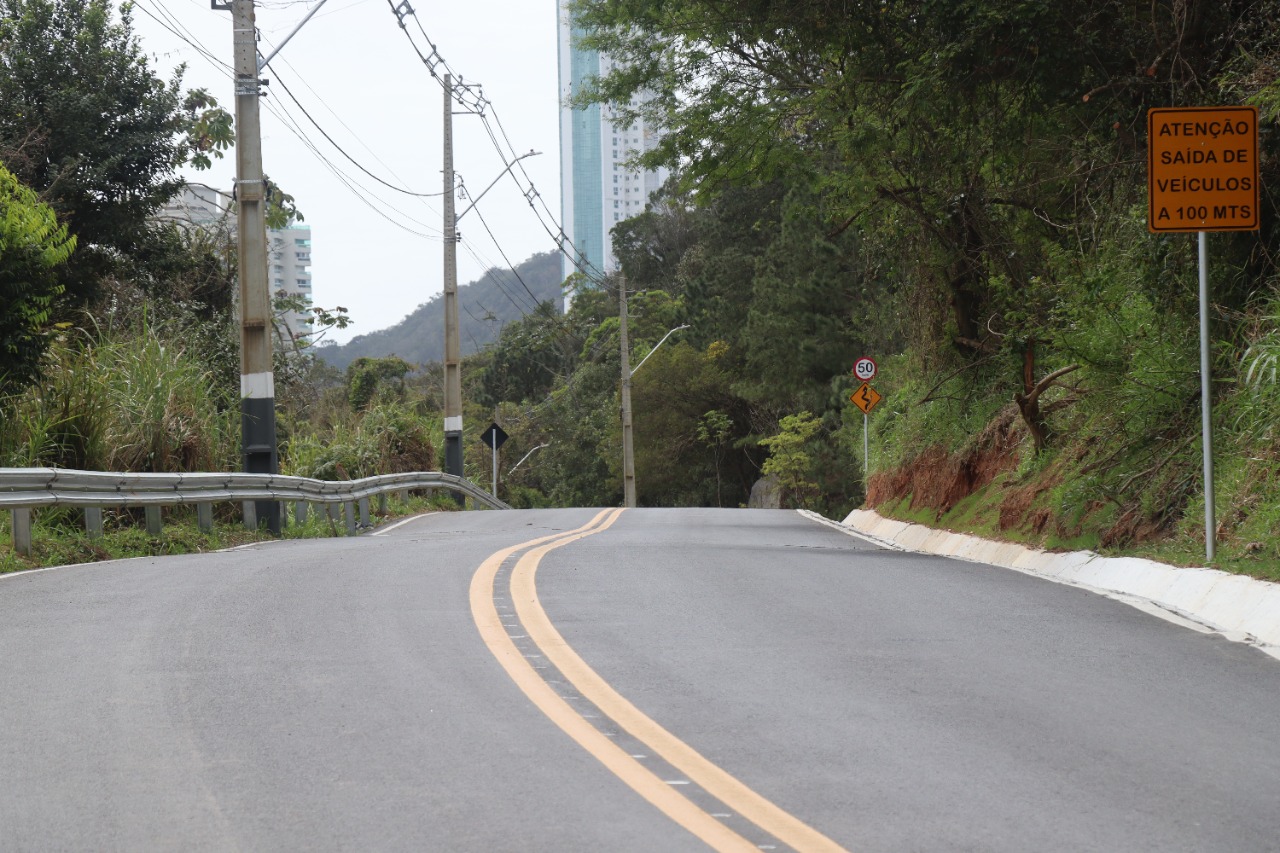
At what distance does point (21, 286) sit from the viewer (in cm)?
1634

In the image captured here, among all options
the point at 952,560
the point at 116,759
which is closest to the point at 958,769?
the point at 116,759

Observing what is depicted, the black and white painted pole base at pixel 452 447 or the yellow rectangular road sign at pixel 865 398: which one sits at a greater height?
the yellow rectangular road sign at pixel 865 398

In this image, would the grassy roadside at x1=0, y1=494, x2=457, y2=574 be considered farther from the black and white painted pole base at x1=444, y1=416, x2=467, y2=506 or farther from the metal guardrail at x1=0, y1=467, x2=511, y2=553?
the black and white painted pole base at x1=444, y1=416, x2=467, y2=506

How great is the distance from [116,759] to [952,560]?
36.8 feet

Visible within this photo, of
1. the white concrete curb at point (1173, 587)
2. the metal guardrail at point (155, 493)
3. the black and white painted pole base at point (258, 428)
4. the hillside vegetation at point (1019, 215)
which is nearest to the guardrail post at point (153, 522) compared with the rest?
the metal guardrail at point (155, 493)

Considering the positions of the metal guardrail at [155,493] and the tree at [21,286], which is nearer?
the metal guardrail at [155,493]

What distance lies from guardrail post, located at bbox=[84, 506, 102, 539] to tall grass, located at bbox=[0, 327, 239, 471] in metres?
1.72

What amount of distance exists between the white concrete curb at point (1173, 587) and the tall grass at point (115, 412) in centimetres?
1027

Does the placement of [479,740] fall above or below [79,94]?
below

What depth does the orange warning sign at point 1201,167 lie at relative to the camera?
1110cm

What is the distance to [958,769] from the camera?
18.5 feet

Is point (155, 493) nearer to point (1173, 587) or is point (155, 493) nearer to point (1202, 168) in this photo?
point (1173, 587)

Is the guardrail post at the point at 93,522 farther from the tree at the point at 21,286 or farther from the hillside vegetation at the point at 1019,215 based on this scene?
the hillside vegetation at the point at 1019,215

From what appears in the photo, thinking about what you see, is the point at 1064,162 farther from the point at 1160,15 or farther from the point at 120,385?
the point at 120,385
